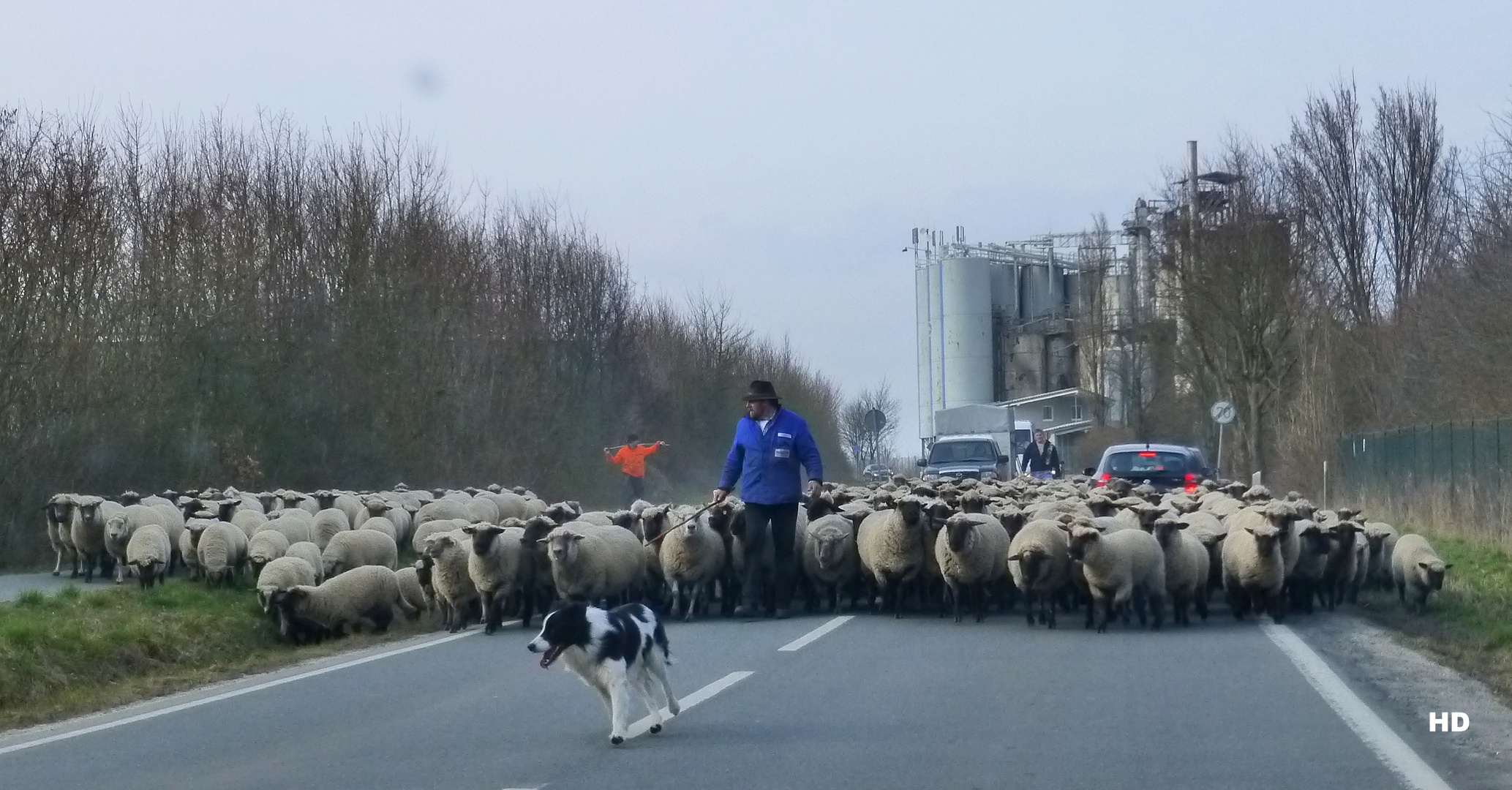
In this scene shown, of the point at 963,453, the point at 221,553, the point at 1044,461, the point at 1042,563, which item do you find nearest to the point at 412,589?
the point at 221,553

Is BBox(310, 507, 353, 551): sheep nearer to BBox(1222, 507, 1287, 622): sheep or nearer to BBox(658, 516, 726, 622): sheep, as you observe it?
BBox(658, 516, 726, 622): sheep

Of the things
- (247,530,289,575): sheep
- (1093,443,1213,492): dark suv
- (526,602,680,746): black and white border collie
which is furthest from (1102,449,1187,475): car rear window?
(526,602,680,746): black and white border collie

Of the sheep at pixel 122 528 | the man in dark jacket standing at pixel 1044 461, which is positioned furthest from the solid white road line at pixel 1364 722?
the man in dark jacket standing at pixel 1044 461

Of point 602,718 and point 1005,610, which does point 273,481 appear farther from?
point 602,718

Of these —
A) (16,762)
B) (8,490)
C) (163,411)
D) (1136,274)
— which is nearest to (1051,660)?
(16,762)

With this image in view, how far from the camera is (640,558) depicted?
15.3 metres

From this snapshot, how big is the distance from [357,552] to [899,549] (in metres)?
6.26

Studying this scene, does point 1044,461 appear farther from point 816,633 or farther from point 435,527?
point 816,633

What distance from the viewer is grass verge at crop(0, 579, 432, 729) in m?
11.3

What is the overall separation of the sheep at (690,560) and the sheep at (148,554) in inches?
253

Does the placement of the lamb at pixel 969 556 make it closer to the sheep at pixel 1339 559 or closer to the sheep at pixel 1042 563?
the sheep at pixel 1042 563

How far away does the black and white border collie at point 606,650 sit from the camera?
7.90m

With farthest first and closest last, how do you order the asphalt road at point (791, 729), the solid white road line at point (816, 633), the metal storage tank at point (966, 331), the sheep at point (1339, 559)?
the metal storage tank at point (966, 331)
the sheep at point (1339, 559)
the solid white road line at point (816, 633)
the asphalt road at point (791, 729)

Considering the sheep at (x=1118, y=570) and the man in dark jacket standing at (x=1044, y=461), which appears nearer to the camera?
the sheep at (x=1118, y=570)
